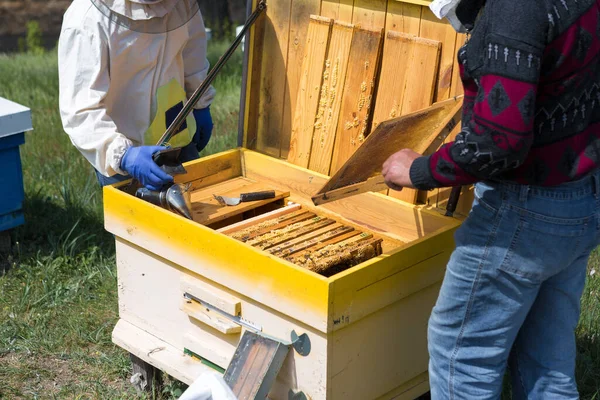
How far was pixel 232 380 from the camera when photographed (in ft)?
7.33

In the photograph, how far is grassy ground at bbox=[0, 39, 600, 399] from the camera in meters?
2.99

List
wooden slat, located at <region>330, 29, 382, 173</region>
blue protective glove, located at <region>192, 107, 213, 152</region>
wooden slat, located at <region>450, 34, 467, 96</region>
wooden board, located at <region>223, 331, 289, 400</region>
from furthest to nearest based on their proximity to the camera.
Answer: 1. blue protective glove, located at <region>192, 107, 213, 152</region>
2. wooden slat, located at <region>330, 29, 382, 173</region>
3. wooden slat, located at <region>450, 34, 467, 96</region>
4. wooden board, located at <region>223, 331, 289, 400</region>

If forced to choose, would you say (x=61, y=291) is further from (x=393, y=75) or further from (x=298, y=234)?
(x=393, y=75)

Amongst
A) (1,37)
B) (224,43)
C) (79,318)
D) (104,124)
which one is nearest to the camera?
(104,124)

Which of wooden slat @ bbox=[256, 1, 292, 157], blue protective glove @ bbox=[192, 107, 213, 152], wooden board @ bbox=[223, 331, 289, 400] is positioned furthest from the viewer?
blue protective glove @ bbox=[192, 107, 213, 152]

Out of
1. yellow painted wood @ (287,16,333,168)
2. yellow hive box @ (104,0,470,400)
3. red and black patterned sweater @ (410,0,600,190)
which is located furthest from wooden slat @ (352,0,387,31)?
red and black patterned sweater @ (410,0,600,190)

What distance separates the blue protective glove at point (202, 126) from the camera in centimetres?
332

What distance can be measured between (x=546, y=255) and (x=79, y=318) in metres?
2.19

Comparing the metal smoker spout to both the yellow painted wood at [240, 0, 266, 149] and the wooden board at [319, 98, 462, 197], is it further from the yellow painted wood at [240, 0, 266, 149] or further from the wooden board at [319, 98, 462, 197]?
the wooden board at [319, 98, 462, 197]

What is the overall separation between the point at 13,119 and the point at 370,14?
1.92 meters

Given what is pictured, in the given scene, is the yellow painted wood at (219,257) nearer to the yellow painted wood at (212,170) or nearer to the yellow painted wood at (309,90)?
the yellow painted wood at (212,170)

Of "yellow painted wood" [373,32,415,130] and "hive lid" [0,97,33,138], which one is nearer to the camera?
"yellow painted wood" [373,32,415,130]

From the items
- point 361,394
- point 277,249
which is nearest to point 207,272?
point 277,249

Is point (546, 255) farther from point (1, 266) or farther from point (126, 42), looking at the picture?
point (1, 266)
